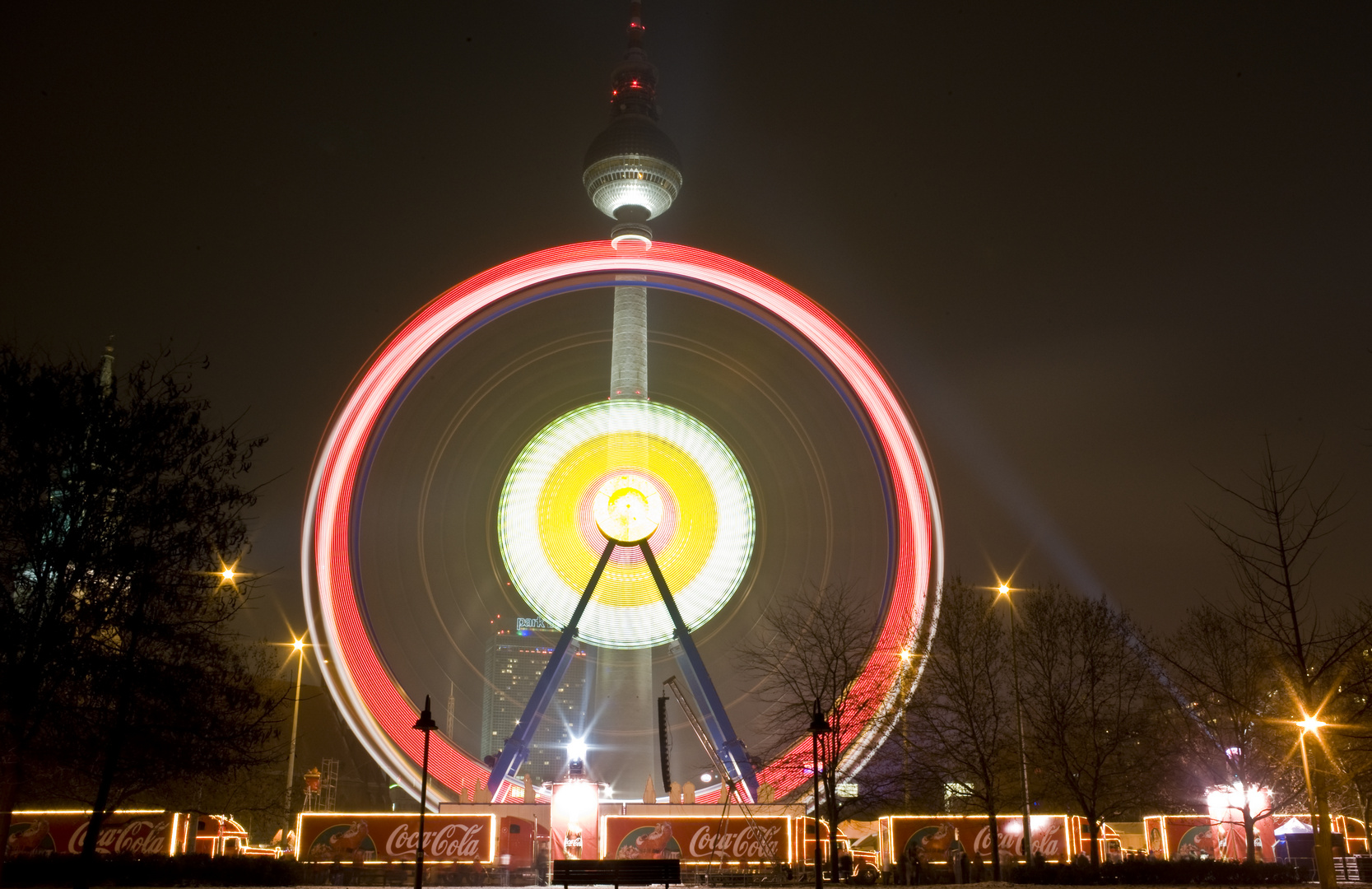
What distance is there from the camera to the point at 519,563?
110ft

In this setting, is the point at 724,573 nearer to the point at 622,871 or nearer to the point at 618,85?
the point at 622,871

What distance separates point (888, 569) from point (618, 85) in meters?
83.5

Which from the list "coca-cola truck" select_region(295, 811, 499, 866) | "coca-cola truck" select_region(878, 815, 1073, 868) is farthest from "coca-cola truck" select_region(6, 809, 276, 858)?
"coca-cola truck" select_region(878, 815, 1073, 868)

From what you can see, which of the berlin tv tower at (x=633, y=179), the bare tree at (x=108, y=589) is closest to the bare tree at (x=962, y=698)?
the bare tree at (x=108, y=589)

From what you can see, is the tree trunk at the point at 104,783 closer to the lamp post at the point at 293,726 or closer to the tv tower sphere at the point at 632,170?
the lamp post at the point at 293,726

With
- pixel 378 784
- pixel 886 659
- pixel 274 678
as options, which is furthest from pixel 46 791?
pixel 378 784

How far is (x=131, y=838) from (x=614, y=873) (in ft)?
41.1

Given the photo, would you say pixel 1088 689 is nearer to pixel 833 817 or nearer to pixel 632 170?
pixel 833 817

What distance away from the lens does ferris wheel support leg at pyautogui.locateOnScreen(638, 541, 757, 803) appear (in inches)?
1351

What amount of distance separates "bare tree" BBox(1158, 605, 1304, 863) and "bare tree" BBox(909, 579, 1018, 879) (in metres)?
4.18

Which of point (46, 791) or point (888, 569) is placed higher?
point (888, 569)

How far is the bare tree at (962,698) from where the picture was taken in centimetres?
2684

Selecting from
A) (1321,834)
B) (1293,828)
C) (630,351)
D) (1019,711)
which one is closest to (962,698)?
(1019,711)

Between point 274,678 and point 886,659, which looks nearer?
point 886,659
